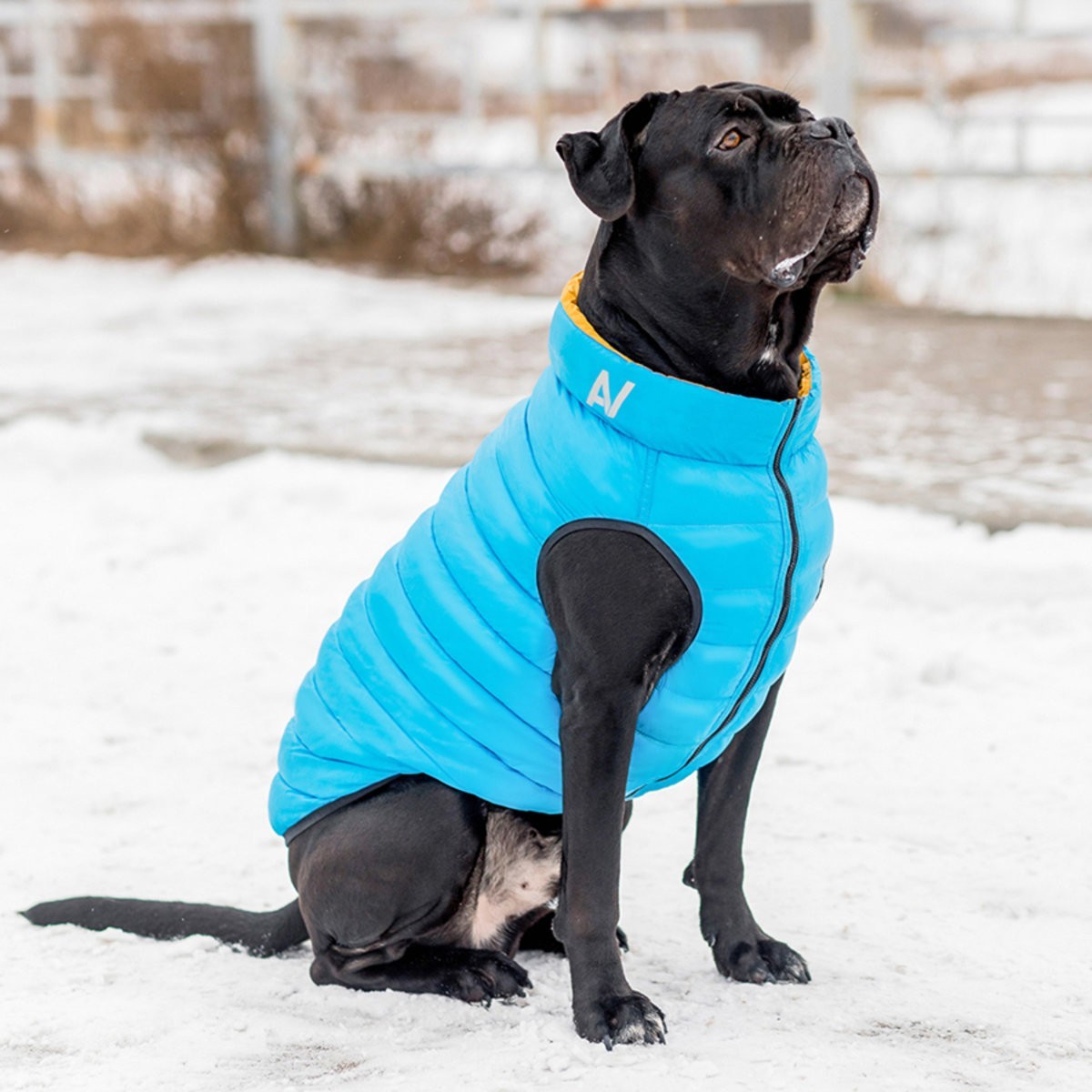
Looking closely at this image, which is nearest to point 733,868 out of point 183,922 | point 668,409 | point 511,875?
point 511,875

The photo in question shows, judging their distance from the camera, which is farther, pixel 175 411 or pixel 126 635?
pixel 175 411

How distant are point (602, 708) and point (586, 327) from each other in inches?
22.7

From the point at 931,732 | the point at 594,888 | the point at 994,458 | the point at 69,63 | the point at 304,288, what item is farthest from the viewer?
the point at 69,63

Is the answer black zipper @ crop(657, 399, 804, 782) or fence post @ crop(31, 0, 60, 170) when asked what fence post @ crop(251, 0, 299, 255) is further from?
black zipper @ crop(657, 399, 804, 782)

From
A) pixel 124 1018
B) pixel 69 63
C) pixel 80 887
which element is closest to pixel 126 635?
pixel 80 887

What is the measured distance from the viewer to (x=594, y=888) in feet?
7.83

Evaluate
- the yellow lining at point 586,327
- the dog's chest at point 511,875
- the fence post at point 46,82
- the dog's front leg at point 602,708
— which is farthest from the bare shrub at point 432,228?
the dog's front leg at point 602,708

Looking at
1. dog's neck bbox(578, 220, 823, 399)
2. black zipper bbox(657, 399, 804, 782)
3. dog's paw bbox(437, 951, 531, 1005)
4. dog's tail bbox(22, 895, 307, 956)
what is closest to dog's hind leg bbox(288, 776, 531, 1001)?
dog's paw bbox(437, 951, 531, 1005)

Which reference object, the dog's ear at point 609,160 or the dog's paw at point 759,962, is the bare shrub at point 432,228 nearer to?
the dog's ear at point 609,160

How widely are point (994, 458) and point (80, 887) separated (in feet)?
11.5

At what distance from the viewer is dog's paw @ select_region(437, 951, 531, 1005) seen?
8.39 ft

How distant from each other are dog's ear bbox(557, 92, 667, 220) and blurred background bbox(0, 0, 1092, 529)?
120 inches

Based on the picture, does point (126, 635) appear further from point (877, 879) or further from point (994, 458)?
point (994, 458)

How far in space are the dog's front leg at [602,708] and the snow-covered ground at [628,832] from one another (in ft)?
0.29
